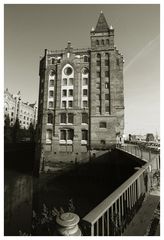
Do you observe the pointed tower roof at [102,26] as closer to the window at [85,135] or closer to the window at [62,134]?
the window at [85,135]

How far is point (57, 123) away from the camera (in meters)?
28.4

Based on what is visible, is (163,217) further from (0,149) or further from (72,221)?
(0,149)

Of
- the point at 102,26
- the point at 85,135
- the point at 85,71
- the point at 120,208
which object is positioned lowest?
the point at 120,208

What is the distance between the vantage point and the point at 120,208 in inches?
140

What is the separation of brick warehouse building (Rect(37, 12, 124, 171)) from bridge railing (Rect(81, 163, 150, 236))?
21989 millimetres

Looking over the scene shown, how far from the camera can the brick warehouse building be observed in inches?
1069

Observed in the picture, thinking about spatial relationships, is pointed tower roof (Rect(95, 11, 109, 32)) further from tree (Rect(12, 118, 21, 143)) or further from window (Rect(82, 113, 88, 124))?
tree (Rect(12, 118, 21, 143))

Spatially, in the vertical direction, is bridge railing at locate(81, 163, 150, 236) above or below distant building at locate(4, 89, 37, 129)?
below

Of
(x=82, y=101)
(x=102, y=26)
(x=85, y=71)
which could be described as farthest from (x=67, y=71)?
(x=102, y=26)

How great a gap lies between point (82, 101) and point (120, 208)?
25.3 meters

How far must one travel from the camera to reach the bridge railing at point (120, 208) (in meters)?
2.41

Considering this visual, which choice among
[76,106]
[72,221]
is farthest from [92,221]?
[76,106]

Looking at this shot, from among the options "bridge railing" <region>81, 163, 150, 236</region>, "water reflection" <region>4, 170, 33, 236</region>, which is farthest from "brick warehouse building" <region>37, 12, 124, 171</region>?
"bridge railing" <region>81, 163, 150, 236</region>

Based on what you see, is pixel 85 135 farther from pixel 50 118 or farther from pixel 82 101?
pixel 50 118
